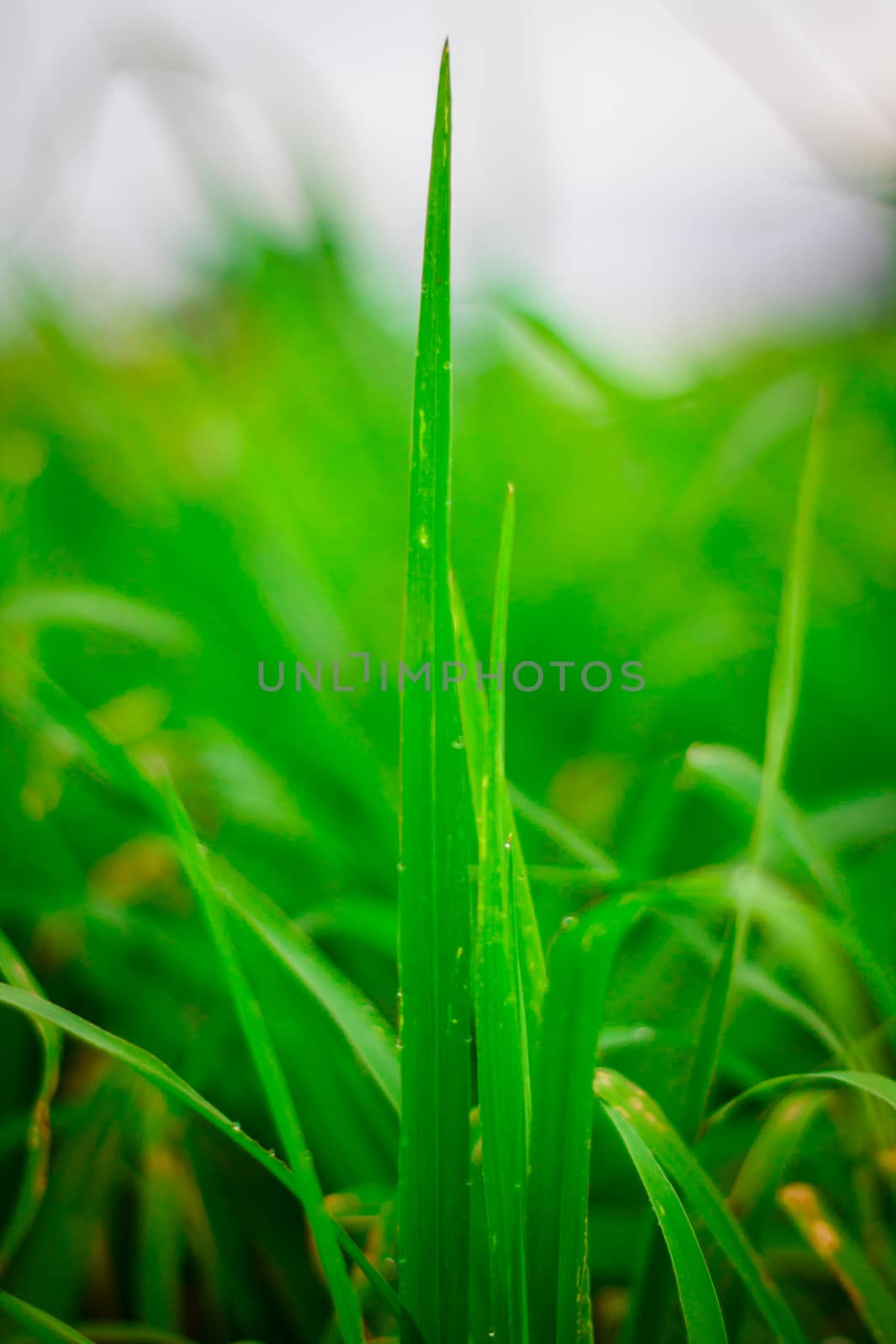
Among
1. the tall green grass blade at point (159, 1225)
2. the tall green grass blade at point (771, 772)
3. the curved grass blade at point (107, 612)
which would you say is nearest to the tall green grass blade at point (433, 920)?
the tall green grass blade at point (771, 772)

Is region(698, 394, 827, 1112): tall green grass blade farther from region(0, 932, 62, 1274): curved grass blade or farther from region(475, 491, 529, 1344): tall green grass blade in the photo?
region(0, 932, 62, 1274): curved grass blade

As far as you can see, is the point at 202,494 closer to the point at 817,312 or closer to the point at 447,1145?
the point at 447,1145

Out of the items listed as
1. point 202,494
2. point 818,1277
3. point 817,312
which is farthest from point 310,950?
point 817,312

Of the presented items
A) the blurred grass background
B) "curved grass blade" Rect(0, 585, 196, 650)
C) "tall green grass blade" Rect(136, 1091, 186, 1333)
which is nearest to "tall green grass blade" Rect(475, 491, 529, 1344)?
the blurred grass background

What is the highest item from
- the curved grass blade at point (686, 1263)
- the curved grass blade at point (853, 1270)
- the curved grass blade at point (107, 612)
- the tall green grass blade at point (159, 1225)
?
the curved grass blade at point (107, 612)

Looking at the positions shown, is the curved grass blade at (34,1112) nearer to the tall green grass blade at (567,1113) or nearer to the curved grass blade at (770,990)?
the tall green grass blade at (567,1113)

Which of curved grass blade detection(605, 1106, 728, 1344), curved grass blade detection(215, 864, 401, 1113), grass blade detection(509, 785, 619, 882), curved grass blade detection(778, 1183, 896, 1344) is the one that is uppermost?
grass blade detection(509, 785, 619, 882)
